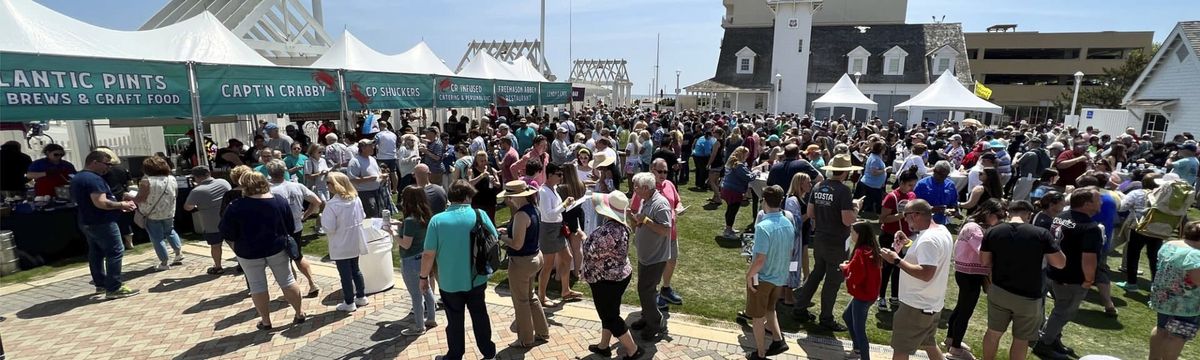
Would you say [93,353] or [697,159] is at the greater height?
[697,159]

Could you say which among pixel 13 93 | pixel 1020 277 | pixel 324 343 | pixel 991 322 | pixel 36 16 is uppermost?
pixel 36 16

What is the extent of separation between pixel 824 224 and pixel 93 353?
659cm

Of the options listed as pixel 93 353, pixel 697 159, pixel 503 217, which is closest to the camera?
pixel 93 353

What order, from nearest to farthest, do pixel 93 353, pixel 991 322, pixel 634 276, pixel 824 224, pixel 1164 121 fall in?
pixel 991 322 → pixel 93 353 → pixel 824 224 → pixel 634 276 → pixel 1164 121

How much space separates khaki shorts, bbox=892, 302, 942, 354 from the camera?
3932 millimetres

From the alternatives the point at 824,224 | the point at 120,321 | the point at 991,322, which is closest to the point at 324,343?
the point at 120,321

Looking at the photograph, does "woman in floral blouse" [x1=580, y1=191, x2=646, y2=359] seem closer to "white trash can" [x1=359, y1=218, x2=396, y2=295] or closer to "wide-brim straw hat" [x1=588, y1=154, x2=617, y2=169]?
"wide-brim straw hat" [x1=588, y1=154, x2=617, y2=169]

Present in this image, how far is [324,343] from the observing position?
16.0 ft

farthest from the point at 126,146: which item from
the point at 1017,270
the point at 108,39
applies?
the point at 1017,270

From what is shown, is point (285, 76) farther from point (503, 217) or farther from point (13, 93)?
point (503, 217)

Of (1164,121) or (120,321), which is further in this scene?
(1164,121)

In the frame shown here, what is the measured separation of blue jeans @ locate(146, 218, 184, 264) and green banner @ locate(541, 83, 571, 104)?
16.4 meters

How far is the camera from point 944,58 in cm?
3359

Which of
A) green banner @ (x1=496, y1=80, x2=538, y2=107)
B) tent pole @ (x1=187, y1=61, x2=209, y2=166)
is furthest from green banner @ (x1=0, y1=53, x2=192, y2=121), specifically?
green banner @ (x1=496, y1=80, x2=538, y2=107)
